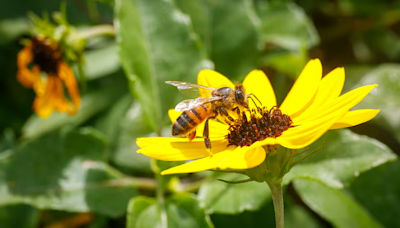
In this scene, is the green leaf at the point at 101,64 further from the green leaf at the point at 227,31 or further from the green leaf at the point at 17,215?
the green leaf at the point at 17,215

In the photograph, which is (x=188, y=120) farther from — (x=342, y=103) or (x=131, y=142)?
(x=131, y=142)

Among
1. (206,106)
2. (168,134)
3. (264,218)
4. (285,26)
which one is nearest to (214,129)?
(206,106)

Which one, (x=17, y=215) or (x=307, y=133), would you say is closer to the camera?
(x=307, y=133)

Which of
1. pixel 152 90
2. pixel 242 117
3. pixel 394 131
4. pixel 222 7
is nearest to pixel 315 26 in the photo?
pixel 222 7

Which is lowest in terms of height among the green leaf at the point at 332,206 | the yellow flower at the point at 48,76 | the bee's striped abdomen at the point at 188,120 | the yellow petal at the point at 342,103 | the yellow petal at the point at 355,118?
the green leaf at the point at 332,206

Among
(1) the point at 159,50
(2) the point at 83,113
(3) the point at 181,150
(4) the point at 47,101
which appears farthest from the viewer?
(2) the point at 83,113

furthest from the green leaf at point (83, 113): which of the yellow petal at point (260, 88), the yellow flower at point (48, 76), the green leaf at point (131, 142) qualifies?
the yellow petal at point (260, 88)
